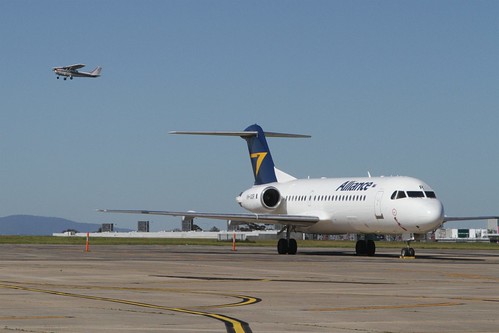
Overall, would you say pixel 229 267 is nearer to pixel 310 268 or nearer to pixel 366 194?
pixel 310 268

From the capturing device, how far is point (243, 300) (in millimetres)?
17219

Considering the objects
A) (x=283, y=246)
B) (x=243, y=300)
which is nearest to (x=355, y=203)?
(x=283, y=246)

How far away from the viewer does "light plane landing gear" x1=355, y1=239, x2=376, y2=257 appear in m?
46.9

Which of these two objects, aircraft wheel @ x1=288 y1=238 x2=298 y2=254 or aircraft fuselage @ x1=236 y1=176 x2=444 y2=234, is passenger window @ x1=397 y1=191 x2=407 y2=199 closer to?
aircraft fuselage @ x1=236 y1=176 x2=444 y2=234

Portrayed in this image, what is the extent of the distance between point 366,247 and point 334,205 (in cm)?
257

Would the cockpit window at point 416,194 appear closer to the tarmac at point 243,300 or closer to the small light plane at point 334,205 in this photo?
the small light plane at point 334,205

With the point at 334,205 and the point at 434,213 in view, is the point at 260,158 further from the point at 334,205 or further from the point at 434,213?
the point at 434,213

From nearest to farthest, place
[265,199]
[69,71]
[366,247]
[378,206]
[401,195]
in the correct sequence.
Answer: [401,195]
[378,206]
[366,247]
[265,199]
[69,71]

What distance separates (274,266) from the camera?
3111 centimetres

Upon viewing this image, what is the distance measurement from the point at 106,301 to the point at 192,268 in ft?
40.6

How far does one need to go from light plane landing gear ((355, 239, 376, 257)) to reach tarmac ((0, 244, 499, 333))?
1874 centimetres

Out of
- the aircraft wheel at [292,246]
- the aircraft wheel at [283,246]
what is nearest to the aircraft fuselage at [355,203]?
the aircraft wheel at [292,246]

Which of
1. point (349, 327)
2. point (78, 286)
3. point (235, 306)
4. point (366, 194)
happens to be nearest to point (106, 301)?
point (235, 306)

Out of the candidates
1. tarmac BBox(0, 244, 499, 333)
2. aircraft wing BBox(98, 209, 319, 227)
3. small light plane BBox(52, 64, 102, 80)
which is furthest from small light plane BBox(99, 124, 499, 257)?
small light plane BBox(52, 64, 102, 80)
